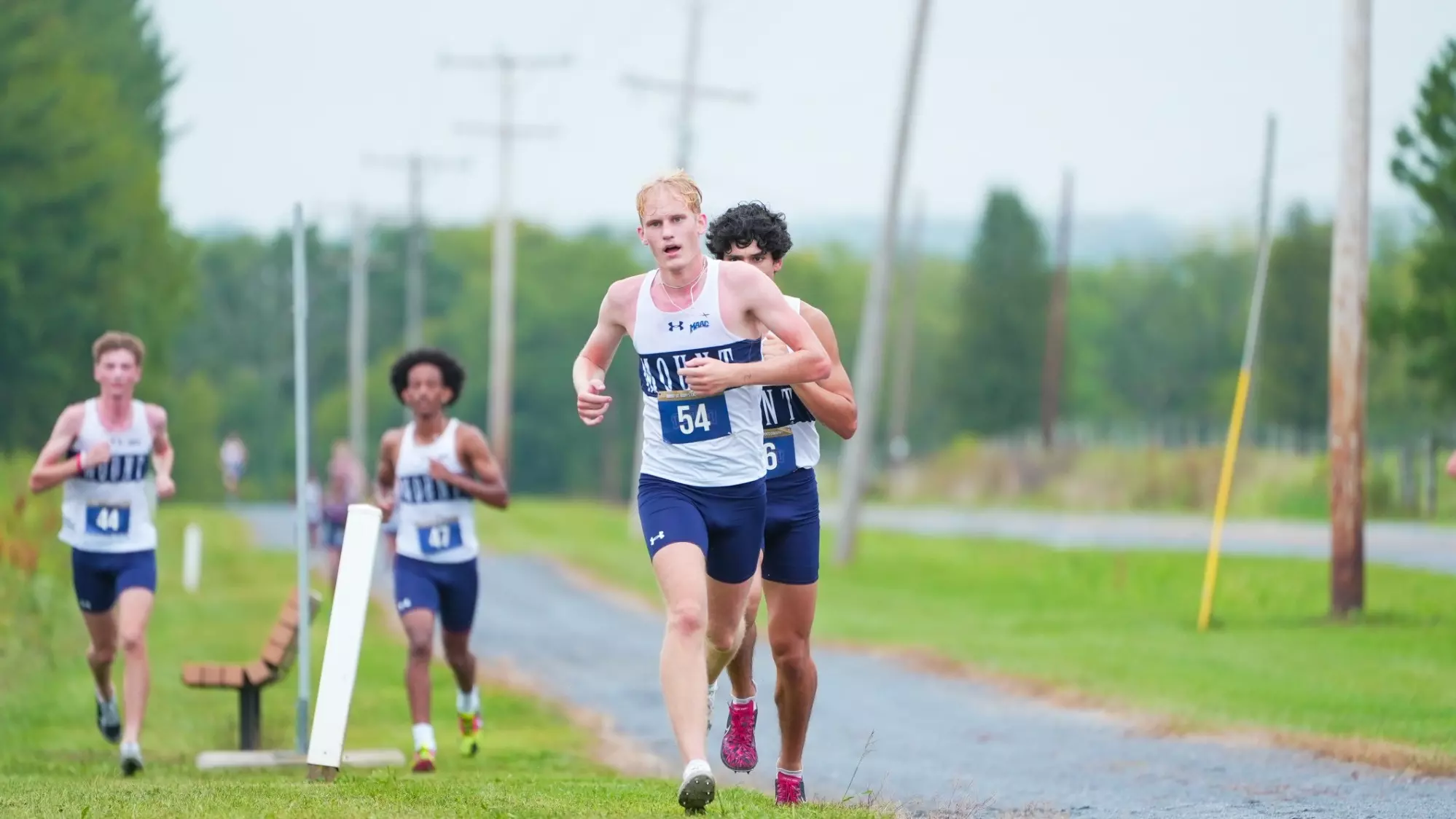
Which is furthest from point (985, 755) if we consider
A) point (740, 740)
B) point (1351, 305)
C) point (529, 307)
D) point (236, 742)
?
point (529, 307)

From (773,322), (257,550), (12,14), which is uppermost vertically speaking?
(12,14)

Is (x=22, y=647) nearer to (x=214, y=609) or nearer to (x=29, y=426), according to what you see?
(x=214, y=609)

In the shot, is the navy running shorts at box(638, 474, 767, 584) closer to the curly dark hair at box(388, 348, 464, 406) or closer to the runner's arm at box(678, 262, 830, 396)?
the runner's arm at box(678, 262, 830, 396)

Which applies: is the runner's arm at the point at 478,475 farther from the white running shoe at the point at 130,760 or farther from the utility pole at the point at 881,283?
the utility pole at the point at 881,283

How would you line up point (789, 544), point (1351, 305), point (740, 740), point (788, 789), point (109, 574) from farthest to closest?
point (1351, 305) < point (109, 574) < point (740, 740) < point (789, 544) < point (788, 789)

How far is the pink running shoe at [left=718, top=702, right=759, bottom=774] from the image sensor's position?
9430 millimetres

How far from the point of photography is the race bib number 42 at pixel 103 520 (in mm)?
12422

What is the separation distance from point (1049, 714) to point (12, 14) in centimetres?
3562

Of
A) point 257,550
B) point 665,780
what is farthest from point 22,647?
point 257,550

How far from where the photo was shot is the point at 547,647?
23484 mm

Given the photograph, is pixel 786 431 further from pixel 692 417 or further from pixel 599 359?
pixel 692 417

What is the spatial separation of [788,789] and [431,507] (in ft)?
14.6

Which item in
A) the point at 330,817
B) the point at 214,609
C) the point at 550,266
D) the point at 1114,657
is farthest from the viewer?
the point at 550,266

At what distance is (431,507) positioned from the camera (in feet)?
42.3
